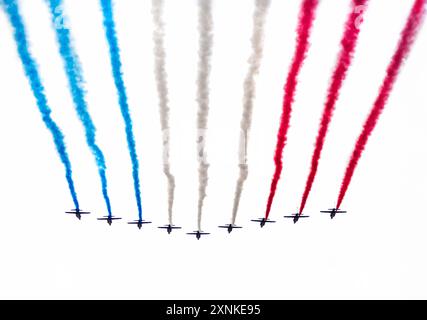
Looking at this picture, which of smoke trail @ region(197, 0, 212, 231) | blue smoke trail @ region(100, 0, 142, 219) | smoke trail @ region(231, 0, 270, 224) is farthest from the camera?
blue smoke trail @ region(100, 0, 142, 219)

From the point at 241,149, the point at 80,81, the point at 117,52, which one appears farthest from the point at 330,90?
the point at 80,81

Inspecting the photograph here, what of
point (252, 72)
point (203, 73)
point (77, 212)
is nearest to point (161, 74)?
point (203, 73)

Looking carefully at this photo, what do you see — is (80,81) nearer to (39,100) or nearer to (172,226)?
(39,100)

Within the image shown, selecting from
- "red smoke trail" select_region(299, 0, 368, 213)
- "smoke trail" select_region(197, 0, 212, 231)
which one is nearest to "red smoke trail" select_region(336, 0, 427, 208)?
"red smoke trail" select_region(299, 0, 368, 213)

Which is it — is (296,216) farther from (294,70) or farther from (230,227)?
(294,70)

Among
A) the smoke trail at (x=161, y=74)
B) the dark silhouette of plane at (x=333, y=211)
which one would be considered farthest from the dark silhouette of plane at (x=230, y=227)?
the smoke trail at (x=161, y=74)

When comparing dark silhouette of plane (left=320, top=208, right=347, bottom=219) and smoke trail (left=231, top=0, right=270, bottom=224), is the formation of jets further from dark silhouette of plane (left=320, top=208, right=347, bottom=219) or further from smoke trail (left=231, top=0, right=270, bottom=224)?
smoke trail (left=231, top=0, right=270, bottom=224)
